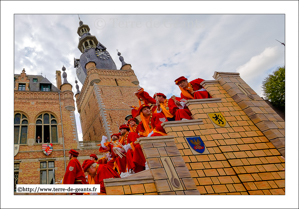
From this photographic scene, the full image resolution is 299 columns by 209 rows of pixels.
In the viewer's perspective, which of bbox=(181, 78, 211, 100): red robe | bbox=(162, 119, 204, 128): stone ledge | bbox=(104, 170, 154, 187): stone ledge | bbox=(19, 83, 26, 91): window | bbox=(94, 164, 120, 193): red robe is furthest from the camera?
bbox=(19, 83, 26, 91): window

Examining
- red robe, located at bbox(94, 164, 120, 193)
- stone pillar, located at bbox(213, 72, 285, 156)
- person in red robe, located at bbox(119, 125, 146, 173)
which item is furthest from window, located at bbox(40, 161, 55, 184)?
stone pillar, located at bbox(213, 72, 285, 156)

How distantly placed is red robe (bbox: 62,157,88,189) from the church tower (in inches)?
469

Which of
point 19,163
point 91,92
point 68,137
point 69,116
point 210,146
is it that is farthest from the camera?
point 91,92

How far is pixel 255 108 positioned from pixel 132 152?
361 cm

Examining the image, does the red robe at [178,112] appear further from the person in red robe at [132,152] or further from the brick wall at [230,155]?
the person in red robe at [132,152]

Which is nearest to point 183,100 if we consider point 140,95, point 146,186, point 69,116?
point 140,95

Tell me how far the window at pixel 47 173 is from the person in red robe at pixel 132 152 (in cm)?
904

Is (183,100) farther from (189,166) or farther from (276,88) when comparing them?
(276,88)

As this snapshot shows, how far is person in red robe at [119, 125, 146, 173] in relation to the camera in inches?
198

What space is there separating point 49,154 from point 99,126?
23.8ft

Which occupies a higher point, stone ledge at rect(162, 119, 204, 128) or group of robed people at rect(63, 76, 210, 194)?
group of robed people at rect(63, 76, 210, 194)

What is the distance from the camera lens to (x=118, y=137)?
7797 mm

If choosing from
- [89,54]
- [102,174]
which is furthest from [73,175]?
[89,54]

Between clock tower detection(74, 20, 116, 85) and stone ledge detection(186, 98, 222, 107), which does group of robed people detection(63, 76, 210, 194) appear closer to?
stone ledge detection(186, 98, 222, 107)
